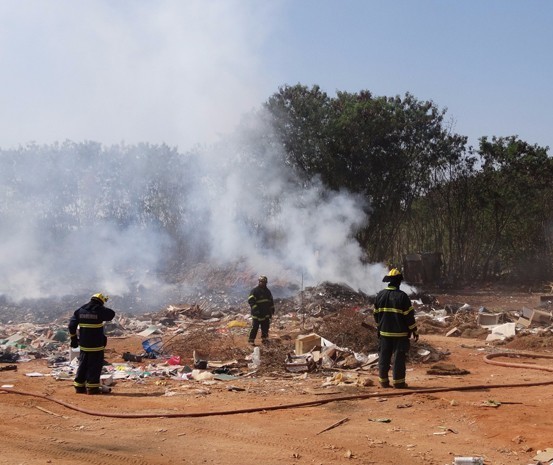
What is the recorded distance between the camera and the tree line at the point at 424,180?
84.1 ft

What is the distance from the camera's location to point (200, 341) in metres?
12.1

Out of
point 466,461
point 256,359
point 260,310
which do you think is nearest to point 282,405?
point 466,461

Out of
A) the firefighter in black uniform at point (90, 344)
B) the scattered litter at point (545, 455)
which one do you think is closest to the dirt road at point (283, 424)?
the scattered litter at point (545, 455)

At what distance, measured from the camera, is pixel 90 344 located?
342 inches

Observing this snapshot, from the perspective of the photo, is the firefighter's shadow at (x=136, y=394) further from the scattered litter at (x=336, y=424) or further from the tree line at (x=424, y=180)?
the tree line at (x=424, y=180)

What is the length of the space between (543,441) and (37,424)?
5.14 metres

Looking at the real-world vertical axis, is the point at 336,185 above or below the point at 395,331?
above

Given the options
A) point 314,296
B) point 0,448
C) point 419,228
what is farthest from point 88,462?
point 419,228

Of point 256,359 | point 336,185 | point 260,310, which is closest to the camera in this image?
point 256,359

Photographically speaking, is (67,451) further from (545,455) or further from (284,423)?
(545,455)

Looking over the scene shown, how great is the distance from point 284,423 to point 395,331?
102 inches

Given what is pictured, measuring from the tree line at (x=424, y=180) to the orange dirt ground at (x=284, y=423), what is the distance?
17.0 meters

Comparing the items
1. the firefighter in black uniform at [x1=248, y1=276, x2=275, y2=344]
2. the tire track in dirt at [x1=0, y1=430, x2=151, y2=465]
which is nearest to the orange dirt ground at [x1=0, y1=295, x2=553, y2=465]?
the tire track in dirt at [x1=0, y1=430, x2=151, y2=465]

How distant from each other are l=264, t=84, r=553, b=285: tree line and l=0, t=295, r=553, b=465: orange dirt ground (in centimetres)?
1705
